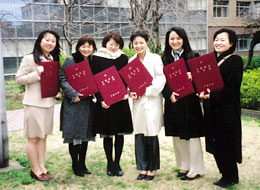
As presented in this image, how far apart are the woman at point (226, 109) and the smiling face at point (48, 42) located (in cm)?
185

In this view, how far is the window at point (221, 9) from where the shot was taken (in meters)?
→ 25.1

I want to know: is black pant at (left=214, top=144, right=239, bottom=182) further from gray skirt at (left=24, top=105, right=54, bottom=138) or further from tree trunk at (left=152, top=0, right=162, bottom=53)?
tree trunk at (left=152, top=0, right=162, bottom=53)

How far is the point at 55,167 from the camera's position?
4.42m

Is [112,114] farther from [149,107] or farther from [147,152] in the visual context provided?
[147,152]

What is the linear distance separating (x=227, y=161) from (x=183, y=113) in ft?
2.43

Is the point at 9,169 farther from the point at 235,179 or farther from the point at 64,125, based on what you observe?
the point at 235,179

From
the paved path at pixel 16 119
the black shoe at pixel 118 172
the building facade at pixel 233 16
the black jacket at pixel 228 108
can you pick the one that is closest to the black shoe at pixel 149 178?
the black shoe at pixel 118 172

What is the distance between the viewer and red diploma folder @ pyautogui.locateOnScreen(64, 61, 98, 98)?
11.8 feet

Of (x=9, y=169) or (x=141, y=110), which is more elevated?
(x=141, y=110)

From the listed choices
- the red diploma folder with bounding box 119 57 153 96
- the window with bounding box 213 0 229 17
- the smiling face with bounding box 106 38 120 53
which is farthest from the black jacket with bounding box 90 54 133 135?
the window with bounding box 213 0 229 17

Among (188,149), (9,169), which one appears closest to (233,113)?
(188,149)

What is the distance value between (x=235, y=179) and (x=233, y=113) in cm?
84

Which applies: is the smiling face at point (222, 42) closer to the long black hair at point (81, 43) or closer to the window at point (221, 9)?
the long black hair at point (81, 43)

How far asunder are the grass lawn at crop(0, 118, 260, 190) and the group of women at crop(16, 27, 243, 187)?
0.13m
